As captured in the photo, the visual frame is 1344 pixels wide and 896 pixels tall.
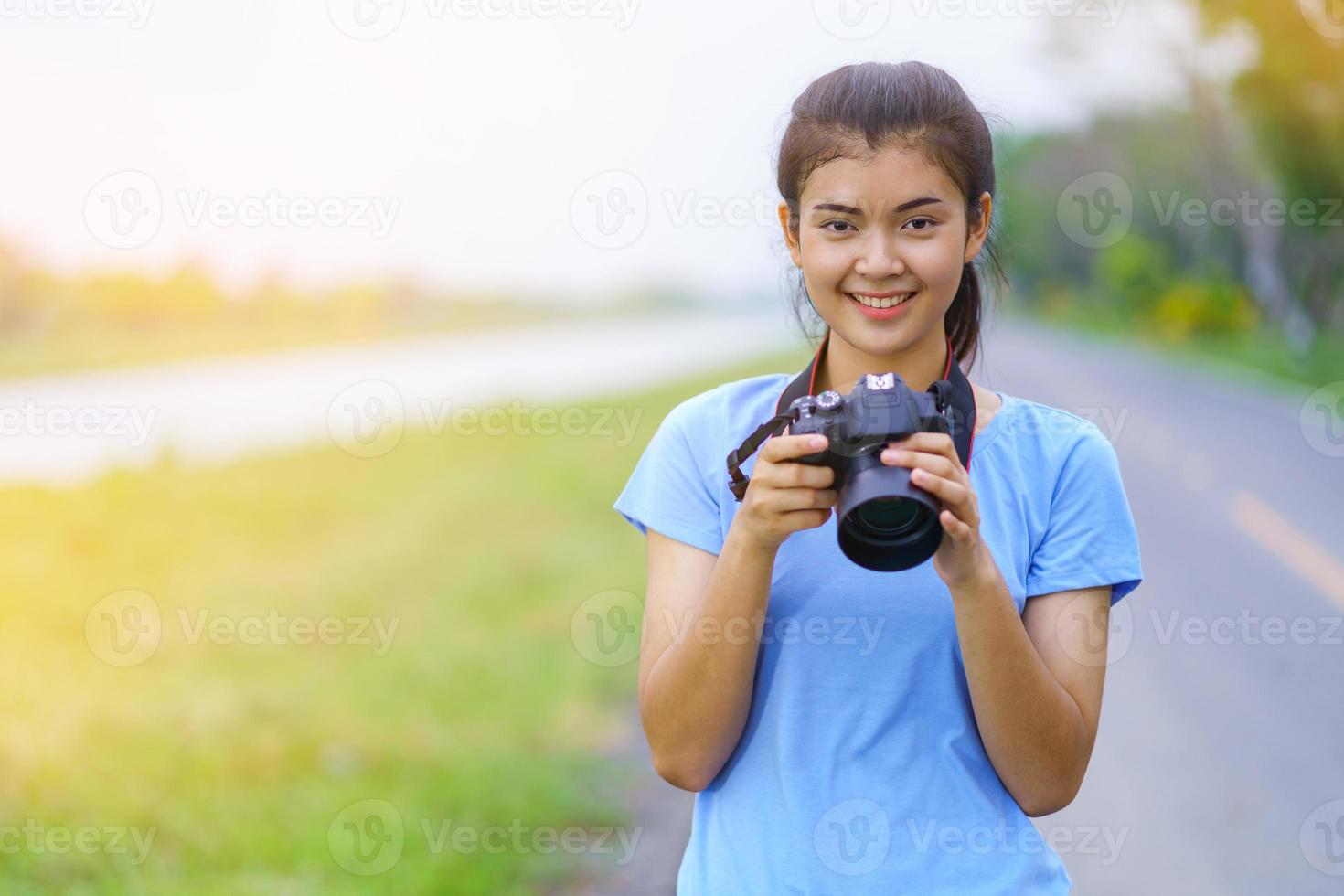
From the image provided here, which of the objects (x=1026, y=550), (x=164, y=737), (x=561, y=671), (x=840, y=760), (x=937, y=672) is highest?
(x=561, y=671)

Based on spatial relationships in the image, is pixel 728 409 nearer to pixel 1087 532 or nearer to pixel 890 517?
pixel 890 517

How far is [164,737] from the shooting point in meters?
5.04

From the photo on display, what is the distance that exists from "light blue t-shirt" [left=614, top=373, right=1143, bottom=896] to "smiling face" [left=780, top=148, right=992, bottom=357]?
199 mm

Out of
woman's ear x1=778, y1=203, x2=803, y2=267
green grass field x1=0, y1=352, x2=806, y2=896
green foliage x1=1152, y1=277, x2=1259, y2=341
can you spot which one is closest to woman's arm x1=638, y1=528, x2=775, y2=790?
woman's ear x1=778, y1=203, x2=803, y2=267

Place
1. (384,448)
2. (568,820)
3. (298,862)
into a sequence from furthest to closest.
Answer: (384,448), (568,820), (298,862)

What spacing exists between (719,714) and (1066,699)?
1.46 feet

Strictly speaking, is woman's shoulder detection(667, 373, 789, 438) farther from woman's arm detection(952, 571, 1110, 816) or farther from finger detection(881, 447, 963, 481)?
woman's arm detection(952, 571, 1110, 816)

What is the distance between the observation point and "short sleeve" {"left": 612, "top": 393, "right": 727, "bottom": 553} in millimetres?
1655

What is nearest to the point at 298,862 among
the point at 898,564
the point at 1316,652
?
the point at 898,564

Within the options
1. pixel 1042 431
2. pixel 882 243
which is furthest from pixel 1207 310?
pixel 882 243

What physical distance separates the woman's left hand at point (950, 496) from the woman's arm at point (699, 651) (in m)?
0.21

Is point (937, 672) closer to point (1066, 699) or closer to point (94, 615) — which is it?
point (1066, 699)

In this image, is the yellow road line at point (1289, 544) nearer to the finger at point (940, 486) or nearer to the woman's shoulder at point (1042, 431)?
the woman's shoulder at point (1042, 431)

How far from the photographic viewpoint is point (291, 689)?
19.1 feet
